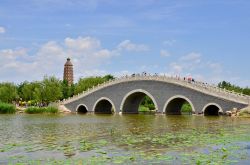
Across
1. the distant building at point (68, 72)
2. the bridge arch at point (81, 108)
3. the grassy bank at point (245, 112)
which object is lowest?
the grassy bank at point (245, 112)

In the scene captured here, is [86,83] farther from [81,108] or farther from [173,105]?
[173,105]

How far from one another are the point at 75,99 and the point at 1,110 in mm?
10338

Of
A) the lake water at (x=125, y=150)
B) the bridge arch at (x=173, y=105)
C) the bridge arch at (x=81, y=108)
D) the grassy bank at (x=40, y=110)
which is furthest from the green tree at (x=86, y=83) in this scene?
the lake water at (x=125, y=150)

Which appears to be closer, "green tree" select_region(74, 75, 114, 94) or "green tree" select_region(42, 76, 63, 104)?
"green tree" select_region(42, 76, 63, 104)

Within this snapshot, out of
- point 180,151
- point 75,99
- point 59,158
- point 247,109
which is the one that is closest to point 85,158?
point 59,158

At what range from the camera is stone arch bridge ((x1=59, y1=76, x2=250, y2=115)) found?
1384 inches

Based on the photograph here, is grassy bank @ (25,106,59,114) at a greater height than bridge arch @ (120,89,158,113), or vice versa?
bridge arch @ (120,89,158,113)

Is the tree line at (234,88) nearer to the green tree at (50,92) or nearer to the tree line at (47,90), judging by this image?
the tree line at (47,90)

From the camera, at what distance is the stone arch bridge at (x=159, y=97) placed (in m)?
35.2

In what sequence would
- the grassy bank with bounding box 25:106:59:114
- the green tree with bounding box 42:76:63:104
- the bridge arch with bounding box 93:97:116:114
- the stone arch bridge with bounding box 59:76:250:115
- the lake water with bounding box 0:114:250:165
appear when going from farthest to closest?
the green tree with bounding box 42:76:63:104 → the bridge arch with bounding box 93:97:116:114 → the grassy bank with bounding box 25:106:59:114 → the stone arch bridge with bounding box 59:76:250:115 → the lake water with bounding box 0:114:250:165

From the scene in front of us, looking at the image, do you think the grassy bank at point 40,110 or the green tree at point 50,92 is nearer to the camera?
the grassy bank at point 40,110

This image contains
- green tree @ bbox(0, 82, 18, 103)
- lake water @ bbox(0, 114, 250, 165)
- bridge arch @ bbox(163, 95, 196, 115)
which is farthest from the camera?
green tree @ bbox(0, 82, 18, 103)

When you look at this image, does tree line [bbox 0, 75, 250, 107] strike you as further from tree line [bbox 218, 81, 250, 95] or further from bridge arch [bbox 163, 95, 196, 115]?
bridge arch [bbox 163, 95, 196, 115]

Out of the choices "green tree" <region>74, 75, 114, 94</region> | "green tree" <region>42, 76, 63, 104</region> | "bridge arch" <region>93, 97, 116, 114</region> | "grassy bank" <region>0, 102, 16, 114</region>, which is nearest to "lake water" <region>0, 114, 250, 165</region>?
"grassy bank" <region>0, 102, 16, 114</region>
